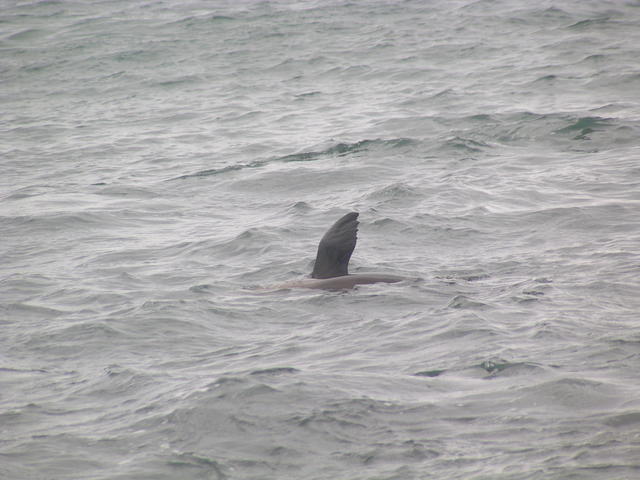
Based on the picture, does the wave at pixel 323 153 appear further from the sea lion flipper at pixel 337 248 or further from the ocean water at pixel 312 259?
the sea lion flipper at pixel 337 248

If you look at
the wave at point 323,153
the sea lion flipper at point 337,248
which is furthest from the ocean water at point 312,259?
the sea lion flipper at point 337,248

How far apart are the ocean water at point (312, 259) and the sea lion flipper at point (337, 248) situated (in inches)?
9.5

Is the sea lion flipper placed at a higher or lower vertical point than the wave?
higher

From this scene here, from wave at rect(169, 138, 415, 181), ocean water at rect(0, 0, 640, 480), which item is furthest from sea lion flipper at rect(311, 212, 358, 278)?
wave at rect(169, 138, 415, 181)

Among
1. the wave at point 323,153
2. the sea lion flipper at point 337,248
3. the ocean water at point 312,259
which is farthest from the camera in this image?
the wave at point 323,153

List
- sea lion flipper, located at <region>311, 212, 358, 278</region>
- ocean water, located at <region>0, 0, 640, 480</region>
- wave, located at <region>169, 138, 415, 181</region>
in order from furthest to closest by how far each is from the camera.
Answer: wave, located at <region>169, 138, 415, 181</region> < sea lion flipper, located at <region>311, 212, 358, 278</region> < ocean water, located at <region>0, 0, 640, 480</region>

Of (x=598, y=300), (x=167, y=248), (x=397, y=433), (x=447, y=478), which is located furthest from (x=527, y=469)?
(x=167, y=248)

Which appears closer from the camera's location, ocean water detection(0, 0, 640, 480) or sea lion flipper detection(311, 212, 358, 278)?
ocean water detection(0, 0, 640, 480)

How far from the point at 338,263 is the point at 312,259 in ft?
3.74

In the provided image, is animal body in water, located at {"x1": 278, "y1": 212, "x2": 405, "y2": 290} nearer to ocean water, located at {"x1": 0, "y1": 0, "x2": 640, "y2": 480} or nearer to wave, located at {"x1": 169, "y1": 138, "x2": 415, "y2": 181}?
ocean water, located at {"x1": 0, "y1": 0, "x2": 640, "y2": 480}

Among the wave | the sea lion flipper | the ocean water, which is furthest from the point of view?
the wave

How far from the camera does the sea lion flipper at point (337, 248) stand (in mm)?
6789

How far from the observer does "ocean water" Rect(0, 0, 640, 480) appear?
174 inches

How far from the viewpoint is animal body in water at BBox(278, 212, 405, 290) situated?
6.79 m
